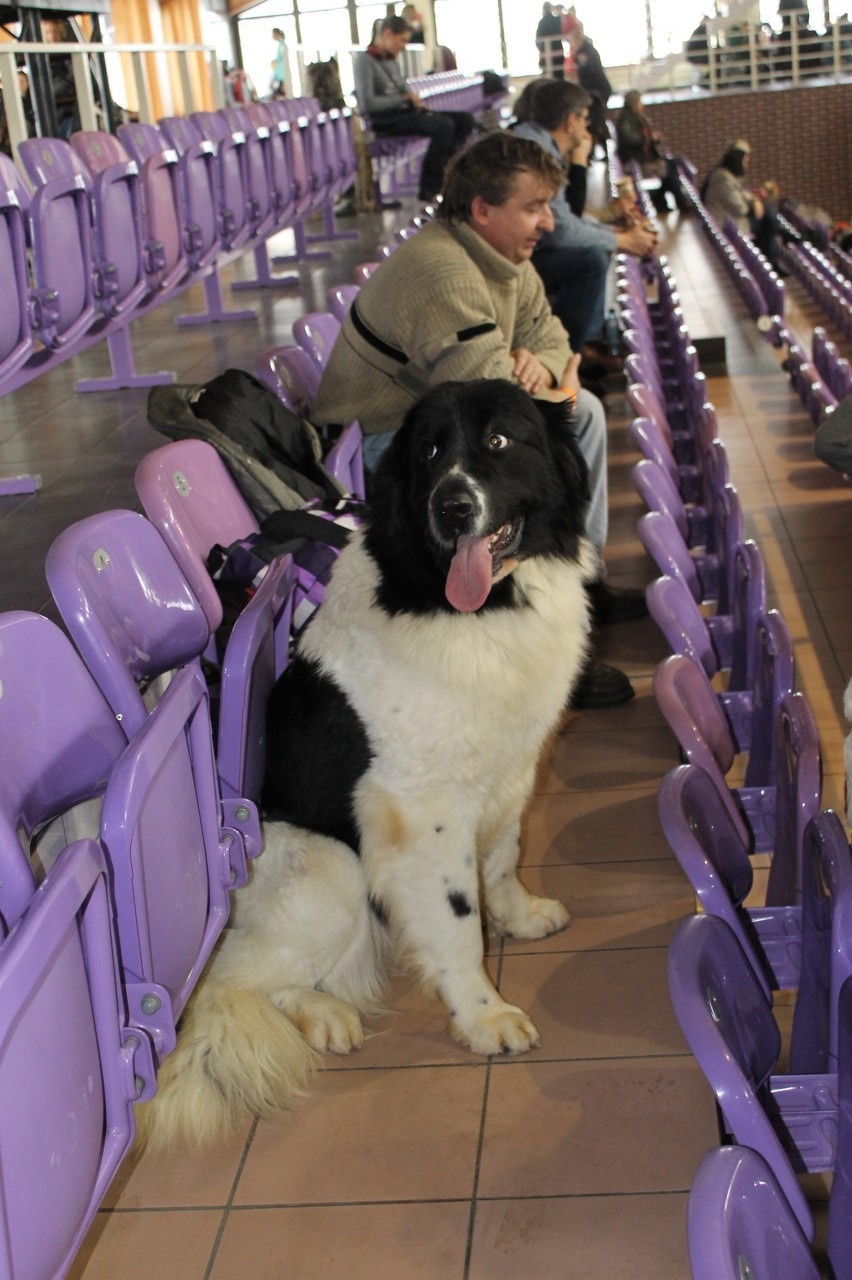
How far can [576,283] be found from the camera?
6.02 m

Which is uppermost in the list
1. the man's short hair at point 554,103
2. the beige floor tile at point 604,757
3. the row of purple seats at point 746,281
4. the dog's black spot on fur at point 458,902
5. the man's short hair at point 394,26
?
the man's short hair at point 394,26

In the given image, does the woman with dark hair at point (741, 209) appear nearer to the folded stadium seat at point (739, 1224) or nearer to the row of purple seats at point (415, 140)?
the row of purple seats at point (415, 140)

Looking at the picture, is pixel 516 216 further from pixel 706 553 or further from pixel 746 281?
pixel 746 281

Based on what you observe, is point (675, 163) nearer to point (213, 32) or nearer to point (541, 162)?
point (213, 32)

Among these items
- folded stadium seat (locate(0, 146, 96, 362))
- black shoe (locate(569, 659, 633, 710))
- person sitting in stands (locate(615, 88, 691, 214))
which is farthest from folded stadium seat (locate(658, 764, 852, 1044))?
person sitting in stands (locate(615, 88, 691, 214))

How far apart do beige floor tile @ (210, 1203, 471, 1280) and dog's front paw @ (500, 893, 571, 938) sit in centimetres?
74

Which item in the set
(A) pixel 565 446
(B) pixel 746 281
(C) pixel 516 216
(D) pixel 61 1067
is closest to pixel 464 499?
(A) pixel 565 446

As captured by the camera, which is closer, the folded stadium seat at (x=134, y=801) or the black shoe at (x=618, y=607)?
the folded stadium seat at (x=134, y=801)

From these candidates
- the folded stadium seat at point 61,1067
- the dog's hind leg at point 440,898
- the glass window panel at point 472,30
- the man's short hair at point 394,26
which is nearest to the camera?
the folded stadium seat at point 61,1067

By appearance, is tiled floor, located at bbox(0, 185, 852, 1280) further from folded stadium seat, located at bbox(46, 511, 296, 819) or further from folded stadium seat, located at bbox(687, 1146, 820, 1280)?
folded stadium seat, located at bbox(687, 1146, 820, 1280)

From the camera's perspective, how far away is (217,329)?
22.2 feet

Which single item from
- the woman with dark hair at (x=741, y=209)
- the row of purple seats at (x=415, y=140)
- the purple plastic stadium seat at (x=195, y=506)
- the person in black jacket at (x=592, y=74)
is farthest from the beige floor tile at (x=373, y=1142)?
the person in black jacket at (x=592, y=74)

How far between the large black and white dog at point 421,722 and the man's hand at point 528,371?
1.18 metres

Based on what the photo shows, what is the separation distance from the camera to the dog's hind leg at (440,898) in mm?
2314
